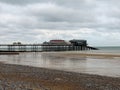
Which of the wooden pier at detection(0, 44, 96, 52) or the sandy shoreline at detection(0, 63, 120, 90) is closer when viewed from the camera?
the sandy shoreline at detection(0, 63, 120, 90)

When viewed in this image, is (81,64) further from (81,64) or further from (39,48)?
(39,48)

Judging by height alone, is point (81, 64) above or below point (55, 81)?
below

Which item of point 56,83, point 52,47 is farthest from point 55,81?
point 52,47

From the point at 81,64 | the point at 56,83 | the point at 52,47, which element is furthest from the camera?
the point at 52,47

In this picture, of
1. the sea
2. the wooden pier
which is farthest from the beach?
the wooden pier

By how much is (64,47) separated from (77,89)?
152489 mm

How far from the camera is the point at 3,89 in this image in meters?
13.3

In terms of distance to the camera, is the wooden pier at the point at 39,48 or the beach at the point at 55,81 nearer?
the beach at the point at 55,81

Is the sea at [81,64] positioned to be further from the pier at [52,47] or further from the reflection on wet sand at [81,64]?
the pier at [52,47]

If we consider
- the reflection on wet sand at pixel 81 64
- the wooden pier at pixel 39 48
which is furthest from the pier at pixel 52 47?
the reflection on wet sand at pixel 81 64

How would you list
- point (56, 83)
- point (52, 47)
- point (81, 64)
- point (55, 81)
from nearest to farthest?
point (56, 83), point (55, 81), point (81, 64), point (52, 47)

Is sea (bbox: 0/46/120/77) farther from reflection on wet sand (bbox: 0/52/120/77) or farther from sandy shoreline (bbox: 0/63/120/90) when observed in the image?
sandy shoreline (bbox: 0/63/120/90)

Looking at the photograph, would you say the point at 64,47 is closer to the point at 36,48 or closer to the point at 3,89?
the point at 36,48

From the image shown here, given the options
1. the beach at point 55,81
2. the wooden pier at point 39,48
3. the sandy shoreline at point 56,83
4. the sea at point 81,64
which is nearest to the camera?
the sandy shoreline at point 56,83
